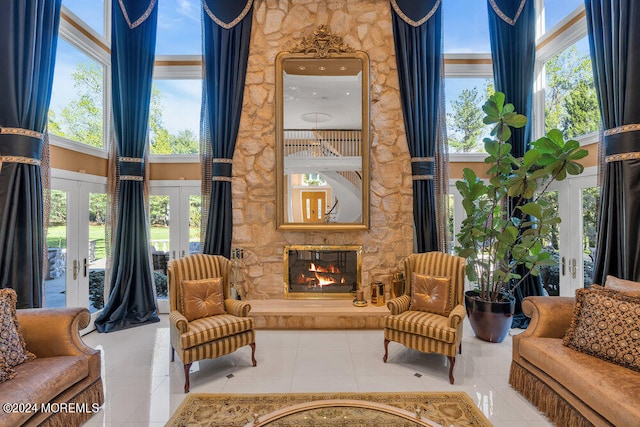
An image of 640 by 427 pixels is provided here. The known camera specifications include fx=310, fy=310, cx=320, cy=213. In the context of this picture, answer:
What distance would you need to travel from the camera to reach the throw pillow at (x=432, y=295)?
133 inches

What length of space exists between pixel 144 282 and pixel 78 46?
334cm

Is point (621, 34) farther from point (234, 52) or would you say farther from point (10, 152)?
point (10, 152)

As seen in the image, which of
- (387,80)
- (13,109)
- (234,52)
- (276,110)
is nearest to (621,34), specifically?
(387,80)

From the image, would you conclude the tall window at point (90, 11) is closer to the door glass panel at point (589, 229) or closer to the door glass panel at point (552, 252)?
the door glass panel at point (552, 252)

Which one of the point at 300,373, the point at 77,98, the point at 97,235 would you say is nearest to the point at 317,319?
the point at 300,373

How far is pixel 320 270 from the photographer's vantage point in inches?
188

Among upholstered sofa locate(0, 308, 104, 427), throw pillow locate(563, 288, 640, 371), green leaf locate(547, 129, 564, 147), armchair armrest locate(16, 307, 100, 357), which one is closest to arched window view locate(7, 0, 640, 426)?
green leaf locate(547, 129, 564, 147)

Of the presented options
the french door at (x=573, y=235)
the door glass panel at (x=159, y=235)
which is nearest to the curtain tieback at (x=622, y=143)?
the french door at (x=573, y=235)

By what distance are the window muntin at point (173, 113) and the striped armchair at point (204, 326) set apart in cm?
235

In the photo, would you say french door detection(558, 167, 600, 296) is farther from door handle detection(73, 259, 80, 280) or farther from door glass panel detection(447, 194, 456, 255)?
door handle detection(73, 259, 80, 280)

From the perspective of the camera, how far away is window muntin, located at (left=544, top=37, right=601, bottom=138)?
13.1ft

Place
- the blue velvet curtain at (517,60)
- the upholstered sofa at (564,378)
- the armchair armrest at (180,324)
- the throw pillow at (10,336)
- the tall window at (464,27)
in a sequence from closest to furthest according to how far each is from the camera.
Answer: the upholstered sofa at (564,378)
the throw pillow at (10,336)
the armchair armrest at (180,324)
the blue velvet curtain at (517,60)
the tall window at (464,27)

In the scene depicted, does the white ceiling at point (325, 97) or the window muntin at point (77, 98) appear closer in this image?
the window muntin at point (77, 98)

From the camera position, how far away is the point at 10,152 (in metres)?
2.99
